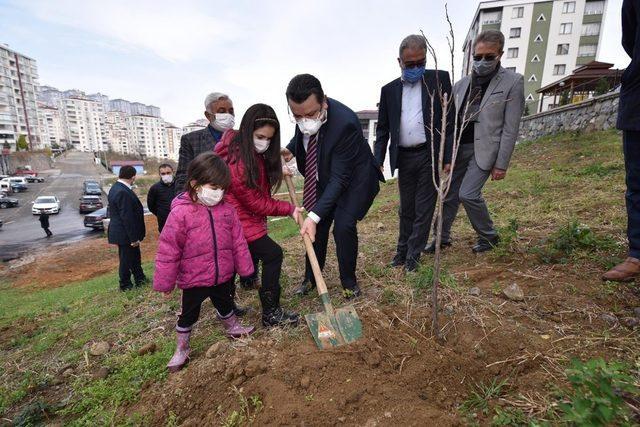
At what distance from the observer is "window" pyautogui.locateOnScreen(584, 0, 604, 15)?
103ft

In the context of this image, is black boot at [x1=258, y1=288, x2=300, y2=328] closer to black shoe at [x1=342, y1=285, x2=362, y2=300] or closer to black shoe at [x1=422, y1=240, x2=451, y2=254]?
black shoe at [x1=342, y1=285, x2=362, y2=300]

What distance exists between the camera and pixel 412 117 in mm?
3064

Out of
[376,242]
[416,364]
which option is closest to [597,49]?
[376,242]

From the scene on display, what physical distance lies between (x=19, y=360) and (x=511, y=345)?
4108mm

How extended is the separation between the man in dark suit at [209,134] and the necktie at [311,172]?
1.08 m

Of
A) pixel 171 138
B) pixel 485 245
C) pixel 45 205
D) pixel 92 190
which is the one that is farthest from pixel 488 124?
pixel 171 138

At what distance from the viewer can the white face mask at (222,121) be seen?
3.37 metres

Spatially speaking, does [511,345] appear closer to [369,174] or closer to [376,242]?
[369,174]

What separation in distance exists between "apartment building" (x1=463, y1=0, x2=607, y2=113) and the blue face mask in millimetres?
34613

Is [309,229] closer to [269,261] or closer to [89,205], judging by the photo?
[269,261]

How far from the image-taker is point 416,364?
5.99ft

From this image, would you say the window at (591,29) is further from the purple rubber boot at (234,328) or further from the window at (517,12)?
the purple rubber boot at (234,328)

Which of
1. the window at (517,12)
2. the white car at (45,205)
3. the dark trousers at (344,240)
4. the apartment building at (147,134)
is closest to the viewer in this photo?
the dark trousers at (344,240)

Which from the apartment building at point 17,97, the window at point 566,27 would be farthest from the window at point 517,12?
the apartment building at point 17,97
